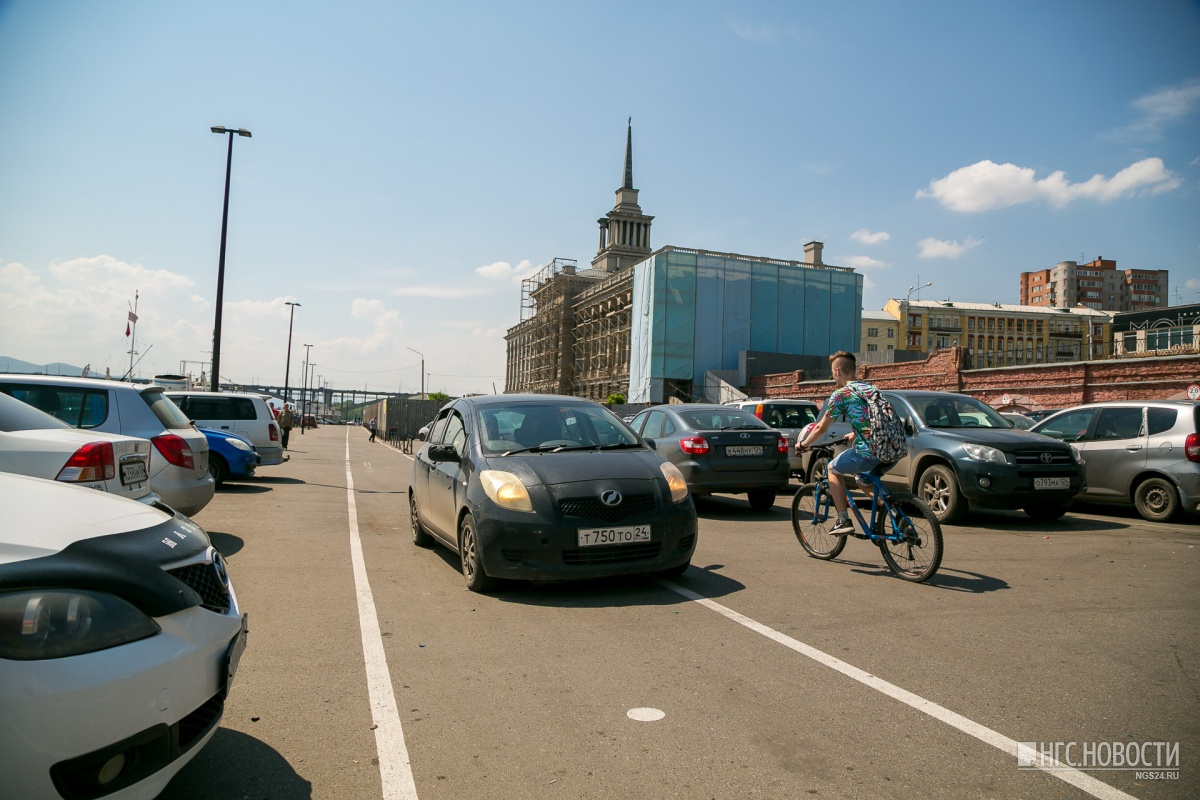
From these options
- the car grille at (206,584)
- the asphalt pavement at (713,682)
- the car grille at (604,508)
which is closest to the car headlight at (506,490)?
the car grille at (604,508)

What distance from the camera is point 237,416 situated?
1658 centimetres

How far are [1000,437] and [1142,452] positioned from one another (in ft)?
7.72

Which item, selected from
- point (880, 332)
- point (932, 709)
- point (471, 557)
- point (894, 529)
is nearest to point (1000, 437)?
point (894, 529)

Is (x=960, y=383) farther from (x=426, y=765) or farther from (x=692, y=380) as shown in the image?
(x=426, y=765)

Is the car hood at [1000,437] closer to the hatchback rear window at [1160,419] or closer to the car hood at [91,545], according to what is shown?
the hatchback rear window at [1160,419]

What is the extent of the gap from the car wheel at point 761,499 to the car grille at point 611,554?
5731 millimetres

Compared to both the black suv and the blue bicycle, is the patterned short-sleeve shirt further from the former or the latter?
the black suv

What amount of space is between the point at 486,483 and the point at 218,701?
11.3 feet

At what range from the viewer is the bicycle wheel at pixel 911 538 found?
6234 mm

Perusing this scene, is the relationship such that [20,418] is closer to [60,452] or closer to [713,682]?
[60,452]

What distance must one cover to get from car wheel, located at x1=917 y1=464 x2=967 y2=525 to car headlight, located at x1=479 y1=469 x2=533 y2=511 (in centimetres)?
570

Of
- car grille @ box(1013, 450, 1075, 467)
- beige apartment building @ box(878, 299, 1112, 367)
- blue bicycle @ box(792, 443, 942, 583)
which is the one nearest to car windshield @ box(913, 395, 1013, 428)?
car grille @ box(1013, 450, 1075, 467)

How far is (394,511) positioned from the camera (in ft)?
38.1

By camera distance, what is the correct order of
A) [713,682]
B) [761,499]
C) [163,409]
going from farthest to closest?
[761,499] < [163,409] < [713,682]
